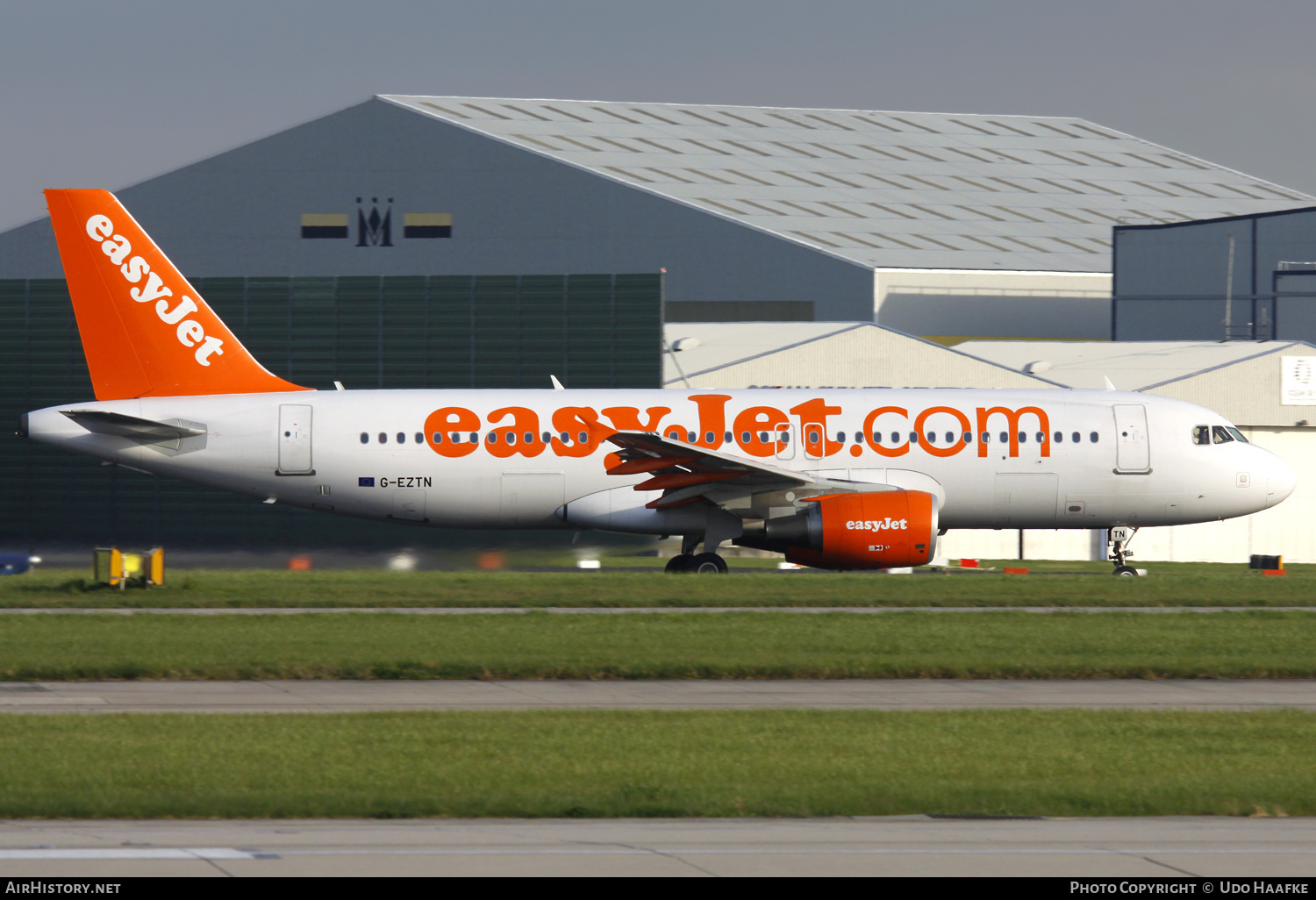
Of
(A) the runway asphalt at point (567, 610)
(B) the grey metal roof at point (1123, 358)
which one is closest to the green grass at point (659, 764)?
(A) the runway asphalt at point (567, 610)

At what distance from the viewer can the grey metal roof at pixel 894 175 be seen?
7420 centimetres

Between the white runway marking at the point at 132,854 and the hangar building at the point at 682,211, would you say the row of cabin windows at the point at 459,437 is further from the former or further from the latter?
the white runway marking at the point at 132,854

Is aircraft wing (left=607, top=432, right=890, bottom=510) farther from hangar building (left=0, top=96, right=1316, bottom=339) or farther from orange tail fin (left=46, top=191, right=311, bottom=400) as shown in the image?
hangar building (left=0, top=96, right=1316, bottom=339)

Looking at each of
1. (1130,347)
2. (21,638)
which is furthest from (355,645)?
(1130,347)

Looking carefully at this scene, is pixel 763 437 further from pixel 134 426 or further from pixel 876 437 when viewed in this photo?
pixel 134 426

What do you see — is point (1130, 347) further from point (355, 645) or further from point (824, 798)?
point (824, 798)

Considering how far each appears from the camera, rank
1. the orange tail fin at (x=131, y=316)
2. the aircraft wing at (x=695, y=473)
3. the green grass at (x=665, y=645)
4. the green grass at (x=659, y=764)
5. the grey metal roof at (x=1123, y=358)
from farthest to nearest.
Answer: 1. the grey metal roof at (x=1123, y=358)
2. the orange tail fin at (x=131, y=316)
3. the aircraft wing at (x=695, y=473)
4. the green grass at (x=665, y=645)
5. the green grass at (x=659, y=764)

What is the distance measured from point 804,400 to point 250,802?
74.0 feet

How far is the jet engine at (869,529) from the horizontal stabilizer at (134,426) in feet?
40.1

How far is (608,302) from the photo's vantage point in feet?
150

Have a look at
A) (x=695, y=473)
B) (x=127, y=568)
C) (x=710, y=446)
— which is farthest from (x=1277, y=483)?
(x=127, y=568)

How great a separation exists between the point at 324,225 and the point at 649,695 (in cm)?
5773

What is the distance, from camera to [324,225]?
73.2m

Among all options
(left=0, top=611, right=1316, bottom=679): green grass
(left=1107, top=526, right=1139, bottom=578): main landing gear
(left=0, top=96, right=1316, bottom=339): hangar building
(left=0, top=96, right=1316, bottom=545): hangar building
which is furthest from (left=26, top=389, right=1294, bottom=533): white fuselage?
(left=0, top=96, right=1316, bottom=339): hangar building
